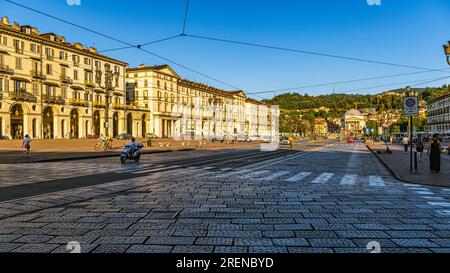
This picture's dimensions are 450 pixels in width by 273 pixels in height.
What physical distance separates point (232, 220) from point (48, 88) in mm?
58937

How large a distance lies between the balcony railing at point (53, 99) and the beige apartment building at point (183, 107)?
21.0 meters

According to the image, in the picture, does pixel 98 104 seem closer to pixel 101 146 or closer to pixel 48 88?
pixel 48 88

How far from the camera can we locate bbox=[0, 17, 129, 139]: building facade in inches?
1997

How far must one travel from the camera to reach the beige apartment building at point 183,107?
282ft

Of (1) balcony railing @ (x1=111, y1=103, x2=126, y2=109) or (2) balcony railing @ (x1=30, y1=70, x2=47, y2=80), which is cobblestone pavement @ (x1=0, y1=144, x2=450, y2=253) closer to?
(2) balcony railing @ (x1=30, y1=70, x2=47, y2=80)

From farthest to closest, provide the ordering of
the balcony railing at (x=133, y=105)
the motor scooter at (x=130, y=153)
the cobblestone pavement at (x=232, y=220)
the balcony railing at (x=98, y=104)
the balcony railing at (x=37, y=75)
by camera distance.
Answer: the balcony railing at (x=133, y=105) < the balcony railing at (x=98, y=104) < the balcony railing at (x=37, y=75) < the motor scooter at (x=130, y=153) < the cobblestone pavement at (x=232, y=220)

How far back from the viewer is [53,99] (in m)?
57.5

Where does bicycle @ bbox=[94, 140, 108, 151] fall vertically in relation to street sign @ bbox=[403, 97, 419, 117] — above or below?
below

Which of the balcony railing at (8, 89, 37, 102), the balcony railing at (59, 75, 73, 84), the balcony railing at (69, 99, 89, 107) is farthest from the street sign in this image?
the balcony railing at (69, 99, 89, 107)

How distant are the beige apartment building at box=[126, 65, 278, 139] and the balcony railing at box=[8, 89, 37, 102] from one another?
26800 mm

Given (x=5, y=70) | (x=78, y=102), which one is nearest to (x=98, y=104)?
(x=78, y=102)

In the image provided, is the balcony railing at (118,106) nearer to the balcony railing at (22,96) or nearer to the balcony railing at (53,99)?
the balcony railing at (53,99)

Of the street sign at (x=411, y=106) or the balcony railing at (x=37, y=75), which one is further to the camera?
the balcony railing at (x=37, y=75)

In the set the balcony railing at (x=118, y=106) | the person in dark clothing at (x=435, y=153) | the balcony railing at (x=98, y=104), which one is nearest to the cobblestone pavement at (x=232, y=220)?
the person in dark clothing at (x=435, y=153)
